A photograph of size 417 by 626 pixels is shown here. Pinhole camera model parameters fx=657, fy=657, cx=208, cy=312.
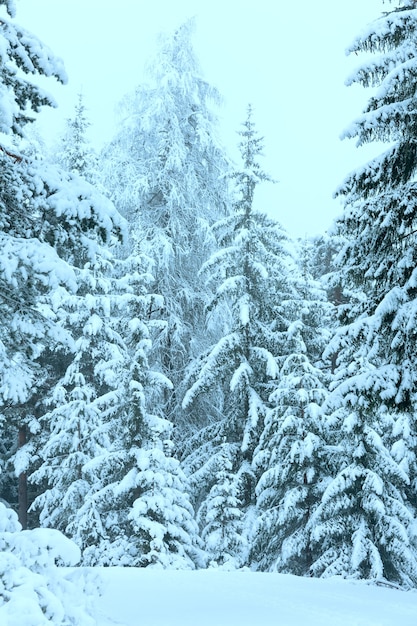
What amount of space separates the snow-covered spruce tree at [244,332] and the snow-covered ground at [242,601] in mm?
6575

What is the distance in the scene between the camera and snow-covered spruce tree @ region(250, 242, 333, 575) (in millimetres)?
15352

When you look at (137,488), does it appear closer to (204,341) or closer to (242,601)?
(204,341)

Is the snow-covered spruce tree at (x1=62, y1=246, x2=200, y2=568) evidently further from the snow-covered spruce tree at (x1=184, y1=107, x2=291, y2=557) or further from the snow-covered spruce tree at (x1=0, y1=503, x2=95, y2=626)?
the snow-covered spruce tree at (x1=0, y1=503, x2=95, y2=626)

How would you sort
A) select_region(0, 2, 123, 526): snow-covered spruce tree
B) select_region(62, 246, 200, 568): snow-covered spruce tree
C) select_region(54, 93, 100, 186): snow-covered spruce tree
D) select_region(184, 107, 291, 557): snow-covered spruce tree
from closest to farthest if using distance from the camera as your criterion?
select_region(0, 2, 123, 526): snow-covered spruce tree < select_region(62, 246, 200, 568): snow-covered spruce tree < select_region(184, 107, 291, 557): snow-covered spruce tree < select_region(54, 93, 100, 186): snow-covered spruce tree

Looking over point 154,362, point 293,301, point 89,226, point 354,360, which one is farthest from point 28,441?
point 89,226

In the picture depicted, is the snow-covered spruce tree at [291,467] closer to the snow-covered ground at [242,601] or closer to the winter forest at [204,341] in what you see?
the winter forest at [204,341]

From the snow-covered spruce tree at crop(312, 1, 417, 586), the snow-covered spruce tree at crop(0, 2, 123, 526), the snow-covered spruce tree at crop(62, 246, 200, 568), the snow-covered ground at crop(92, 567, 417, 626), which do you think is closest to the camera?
the snow-covered spruce tree at crop(0, 2, 123, 526)

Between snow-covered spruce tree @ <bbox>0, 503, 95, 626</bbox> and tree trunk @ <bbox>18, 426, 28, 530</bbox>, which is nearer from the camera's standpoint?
snow-covered spruce tree @ <bbox>0, 503, 95, 626</bbox>

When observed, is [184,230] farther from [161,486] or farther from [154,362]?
[161,486]

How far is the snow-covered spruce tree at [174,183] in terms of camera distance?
19.0m

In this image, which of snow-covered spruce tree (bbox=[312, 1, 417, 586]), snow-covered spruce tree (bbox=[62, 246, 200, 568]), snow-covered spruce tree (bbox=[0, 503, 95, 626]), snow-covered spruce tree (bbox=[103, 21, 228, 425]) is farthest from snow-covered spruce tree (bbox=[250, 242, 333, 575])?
snow-covered spruce tree (bbox=[0, 503, 95, 626])

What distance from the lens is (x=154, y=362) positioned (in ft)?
61.5

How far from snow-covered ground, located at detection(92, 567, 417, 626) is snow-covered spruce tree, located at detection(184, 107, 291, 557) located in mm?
6575

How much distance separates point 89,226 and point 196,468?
1177 cm
